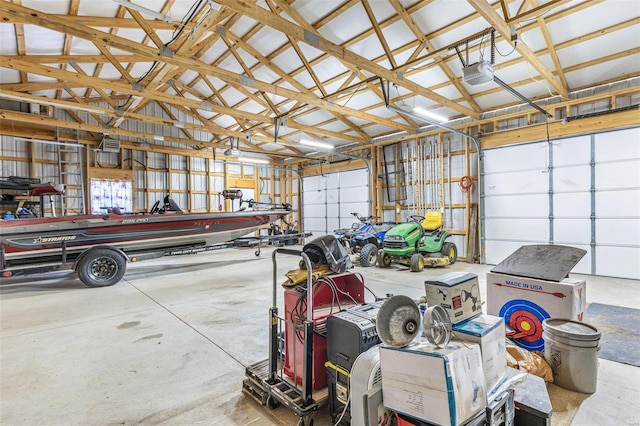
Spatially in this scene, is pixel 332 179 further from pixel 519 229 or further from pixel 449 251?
pixel 519 229

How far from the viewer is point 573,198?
642 centimetres

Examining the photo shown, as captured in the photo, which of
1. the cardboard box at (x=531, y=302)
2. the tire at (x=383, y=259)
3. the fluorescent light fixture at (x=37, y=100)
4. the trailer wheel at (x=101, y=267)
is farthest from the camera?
the tire at (x=383, y=259)

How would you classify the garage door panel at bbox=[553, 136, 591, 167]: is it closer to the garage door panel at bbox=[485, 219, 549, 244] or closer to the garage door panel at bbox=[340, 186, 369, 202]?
the garage door panel at bbox=[485, 219, 549, 244]

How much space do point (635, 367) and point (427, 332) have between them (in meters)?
2.39

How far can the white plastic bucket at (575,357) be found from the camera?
2133 millimetres

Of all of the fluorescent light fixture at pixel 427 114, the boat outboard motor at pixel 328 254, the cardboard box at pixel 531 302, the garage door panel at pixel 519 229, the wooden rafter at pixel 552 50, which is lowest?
the cardboard box at pixel 531 302

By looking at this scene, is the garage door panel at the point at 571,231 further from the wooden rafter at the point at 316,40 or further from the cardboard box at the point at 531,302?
the cardboard box at the point at 531,302

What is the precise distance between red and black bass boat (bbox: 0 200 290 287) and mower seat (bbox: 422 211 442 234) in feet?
17.5

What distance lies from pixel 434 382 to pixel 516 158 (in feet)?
24.5

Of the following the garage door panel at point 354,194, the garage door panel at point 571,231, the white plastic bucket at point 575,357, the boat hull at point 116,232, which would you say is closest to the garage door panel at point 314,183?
the garage door panel at point 354,194

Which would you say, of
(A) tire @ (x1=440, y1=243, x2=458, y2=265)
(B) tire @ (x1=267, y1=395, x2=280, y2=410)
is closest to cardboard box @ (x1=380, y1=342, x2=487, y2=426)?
(B) tire @ (x1=267, y1=395, x2=280, y2=410)

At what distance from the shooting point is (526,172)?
706 cm

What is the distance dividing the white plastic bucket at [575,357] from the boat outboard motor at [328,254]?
1614 millimetres

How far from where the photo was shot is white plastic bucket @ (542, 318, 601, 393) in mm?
2133
